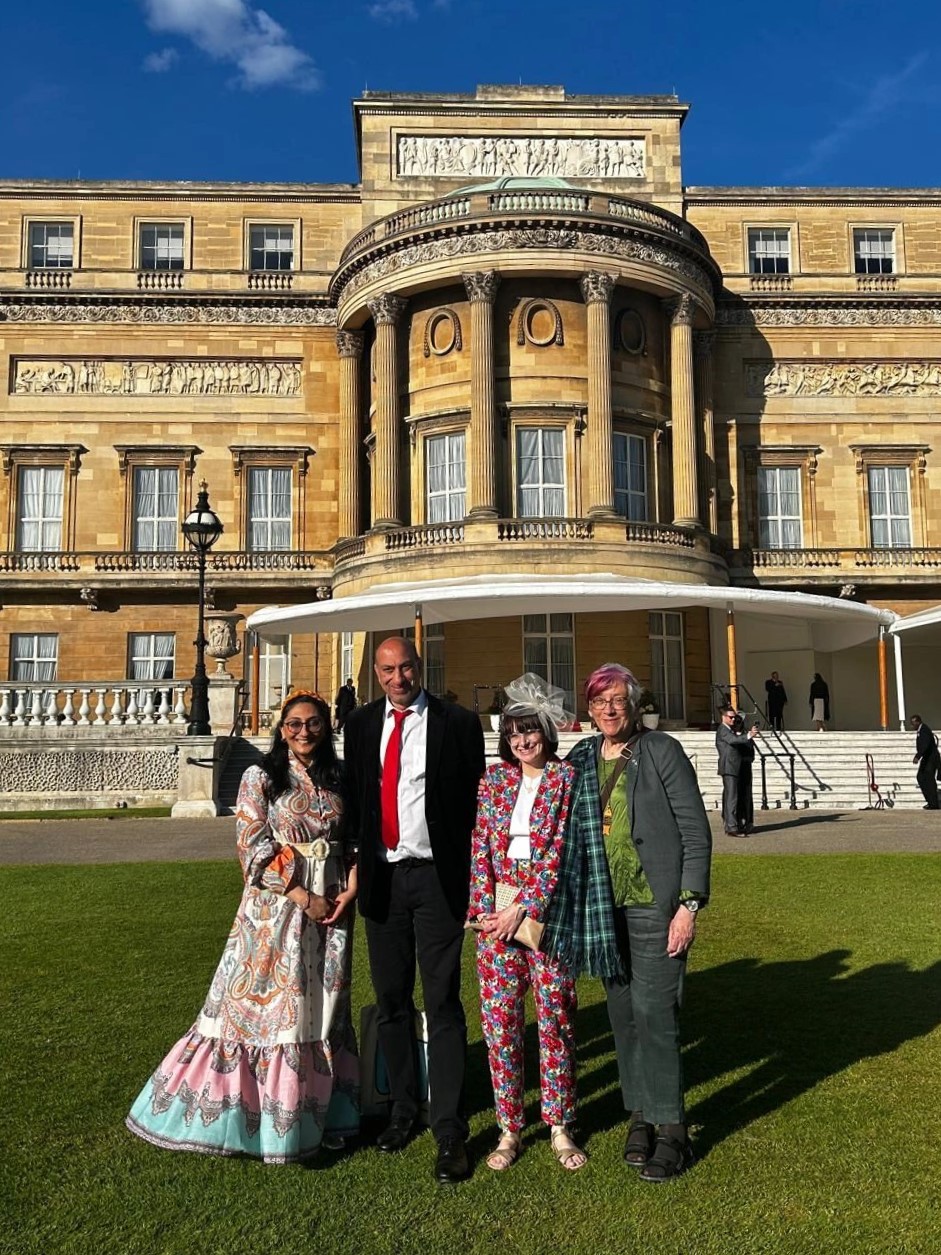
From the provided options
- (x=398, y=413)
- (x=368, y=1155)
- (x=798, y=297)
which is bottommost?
(x=368, y=1155)

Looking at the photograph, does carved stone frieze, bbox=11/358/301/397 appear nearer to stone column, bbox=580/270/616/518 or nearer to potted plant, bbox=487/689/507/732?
stone column, bbox=580/270/616/518

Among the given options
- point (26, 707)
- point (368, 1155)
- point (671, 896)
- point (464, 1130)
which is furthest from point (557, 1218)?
point (26, 707)

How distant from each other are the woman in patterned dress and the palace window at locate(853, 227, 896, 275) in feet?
117

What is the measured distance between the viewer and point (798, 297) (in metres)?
33.5

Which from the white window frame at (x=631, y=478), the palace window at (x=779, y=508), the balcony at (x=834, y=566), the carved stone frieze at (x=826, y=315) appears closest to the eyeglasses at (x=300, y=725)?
the white window frame at (x=631, y=478)

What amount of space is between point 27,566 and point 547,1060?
30126 mm

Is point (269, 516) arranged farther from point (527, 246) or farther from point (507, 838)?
point (507, 838)

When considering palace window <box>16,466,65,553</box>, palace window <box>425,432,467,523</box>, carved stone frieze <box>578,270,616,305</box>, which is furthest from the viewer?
palace window <box>16,466,65,553</box>

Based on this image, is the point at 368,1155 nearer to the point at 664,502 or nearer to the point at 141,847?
the point at 141,847

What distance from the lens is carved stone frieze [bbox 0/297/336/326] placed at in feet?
107

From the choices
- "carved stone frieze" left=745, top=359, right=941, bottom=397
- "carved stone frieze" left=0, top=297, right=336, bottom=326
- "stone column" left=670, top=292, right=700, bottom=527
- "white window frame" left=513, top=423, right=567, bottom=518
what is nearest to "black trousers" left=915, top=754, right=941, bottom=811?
"stone column" left=670, top=292, right=700, bottom=527

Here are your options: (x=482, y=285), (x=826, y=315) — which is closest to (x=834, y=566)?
(x=826, y=315)

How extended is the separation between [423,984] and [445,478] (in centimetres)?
2514

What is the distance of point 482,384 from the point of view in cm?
2767
